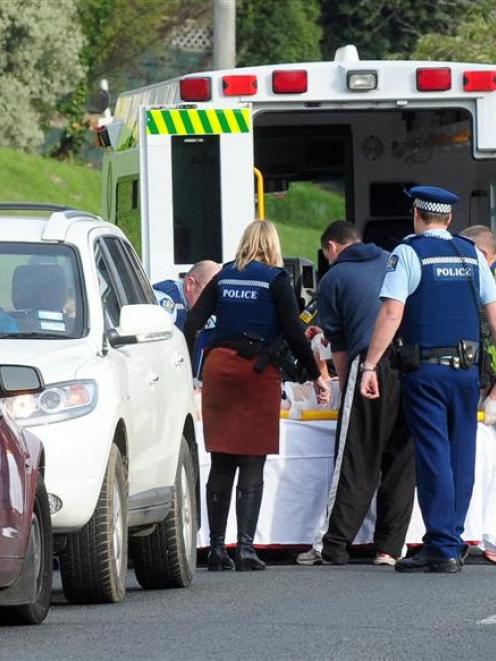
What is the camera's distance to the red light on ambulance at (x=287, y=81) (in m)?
13.7

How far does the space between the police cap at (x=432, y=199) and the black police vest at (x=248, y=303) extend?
2.77 feet

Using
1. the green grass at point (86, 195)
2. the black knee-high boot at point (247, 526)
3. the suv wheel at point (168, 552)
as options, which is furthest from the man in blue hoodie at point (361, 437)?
the green grass at point (86, 195)

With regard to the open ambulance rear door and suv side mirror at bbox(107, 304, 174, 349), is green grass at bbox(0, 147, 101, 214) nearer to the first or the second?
the open ambulance rear door

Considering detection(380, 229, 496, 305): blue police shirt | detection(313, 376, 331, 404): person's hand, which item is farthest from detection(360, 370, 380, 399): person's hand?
detection(313, 376, 331, 404): person's hand

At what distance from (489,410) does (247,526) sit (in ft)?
4.93

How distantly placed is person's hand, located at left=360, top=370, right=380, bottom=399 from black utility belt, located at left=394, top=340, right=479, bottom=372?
0.62 ft

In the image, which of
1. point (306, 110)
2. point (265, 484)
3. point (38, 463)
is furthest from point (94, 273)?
point (306, 110)

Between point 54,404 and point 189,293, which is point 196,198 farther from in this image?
point 54,404

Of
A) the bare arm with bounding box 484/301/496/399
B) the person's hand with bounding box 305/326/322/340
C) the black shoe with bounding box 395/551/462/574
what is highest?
the bare arm with bounding box 484/301/496/399

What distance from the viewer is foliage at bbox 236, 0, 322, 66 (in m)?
53.8

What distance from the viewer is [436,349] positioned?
11195 mm

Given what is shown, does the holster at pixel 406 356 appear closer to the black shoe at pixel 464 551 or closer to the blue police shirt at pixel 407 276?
the blue police shirt at pixel 407 276

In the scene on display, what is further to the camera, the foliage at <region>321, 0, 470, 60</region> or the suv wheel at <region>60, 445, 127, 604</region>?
the foliage at <region>321, 0, 470, 60</region>

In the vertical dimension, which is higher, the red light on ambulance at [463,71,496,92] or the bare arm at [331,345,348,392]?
the red light on ambulance at [463,71,496,92]
